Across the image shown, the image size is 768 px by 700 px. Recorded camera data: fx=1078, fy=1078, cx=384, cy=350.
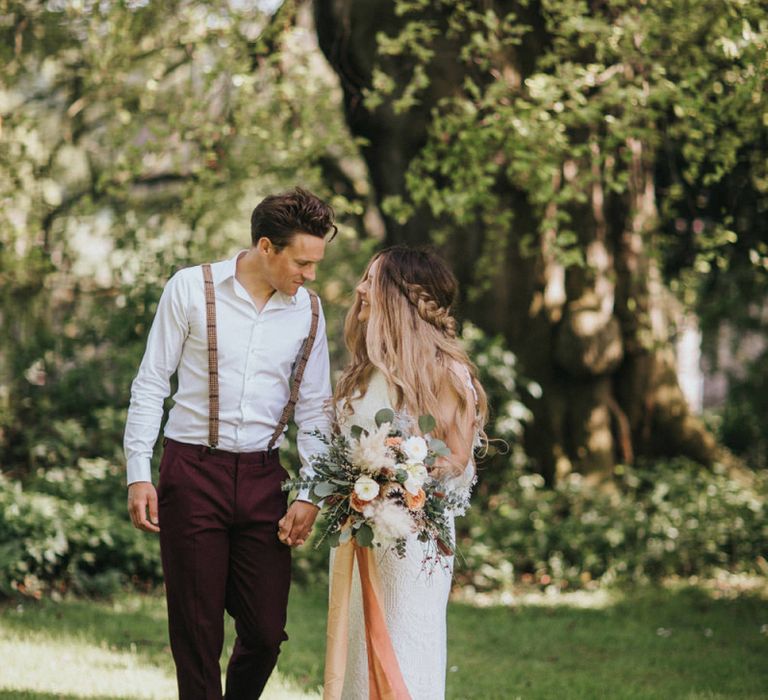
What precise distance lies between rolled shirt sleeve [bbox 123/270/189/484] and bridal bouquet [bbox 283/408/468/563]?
0.62m

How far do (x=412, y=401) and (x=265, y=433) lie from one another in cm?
61

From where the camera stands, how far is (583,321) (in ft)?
31.9

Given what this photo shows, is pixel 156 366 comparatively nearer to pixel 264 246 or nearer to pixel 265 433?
pixel 265 433

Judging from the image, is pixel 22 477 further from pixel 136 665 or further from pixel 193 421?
pixel 193 421

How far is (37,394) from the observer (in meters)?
9.27

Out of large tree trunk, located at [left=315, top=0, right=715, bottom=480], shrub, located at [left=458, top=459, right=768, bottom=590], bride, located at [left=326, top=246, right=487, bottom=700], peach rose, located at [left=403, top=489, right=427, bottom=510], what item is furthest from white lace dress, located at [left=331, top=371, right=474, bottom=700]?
large tree trunk, located at [left=315, top=0, right=715, bottom=480]

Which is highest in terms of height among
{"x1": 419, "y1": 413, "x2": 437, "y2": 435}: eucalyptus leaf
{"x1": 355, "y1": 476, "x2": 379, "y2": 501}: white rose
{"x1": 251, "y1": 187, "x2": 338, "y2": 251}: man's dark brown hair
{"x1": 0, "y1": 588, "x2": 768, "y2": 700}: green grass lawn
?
{"x1": 251, "y1": 187, "x2": 338, "y2": 251}: man's dark brown hair

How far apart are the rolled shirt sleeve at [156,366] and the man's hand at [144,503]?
88 millimetres

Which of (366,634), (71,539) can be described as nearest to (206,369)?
(366,634)

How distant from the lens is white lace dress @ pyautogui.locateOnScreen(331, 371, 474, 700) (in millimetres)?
3889

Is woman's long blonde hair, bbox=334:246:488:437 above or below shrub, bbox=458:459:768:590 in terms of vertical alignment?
above

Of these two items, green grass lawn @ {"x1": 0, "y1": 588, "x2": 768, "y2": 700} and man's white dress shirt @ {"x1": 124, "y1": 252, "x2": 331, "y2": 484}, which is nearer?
man's white dress shirt @ {"x1": 124, "y1": 252, "x2": 331, "y2": 484}

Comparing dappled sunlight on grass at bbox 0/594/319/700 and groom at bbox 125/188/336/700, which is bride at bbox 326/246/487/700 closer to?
groom at bbox 125/188/336/700

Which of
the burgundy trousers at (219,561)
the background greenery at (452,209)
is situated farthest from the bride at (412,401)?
the background greenery at (452,209)
